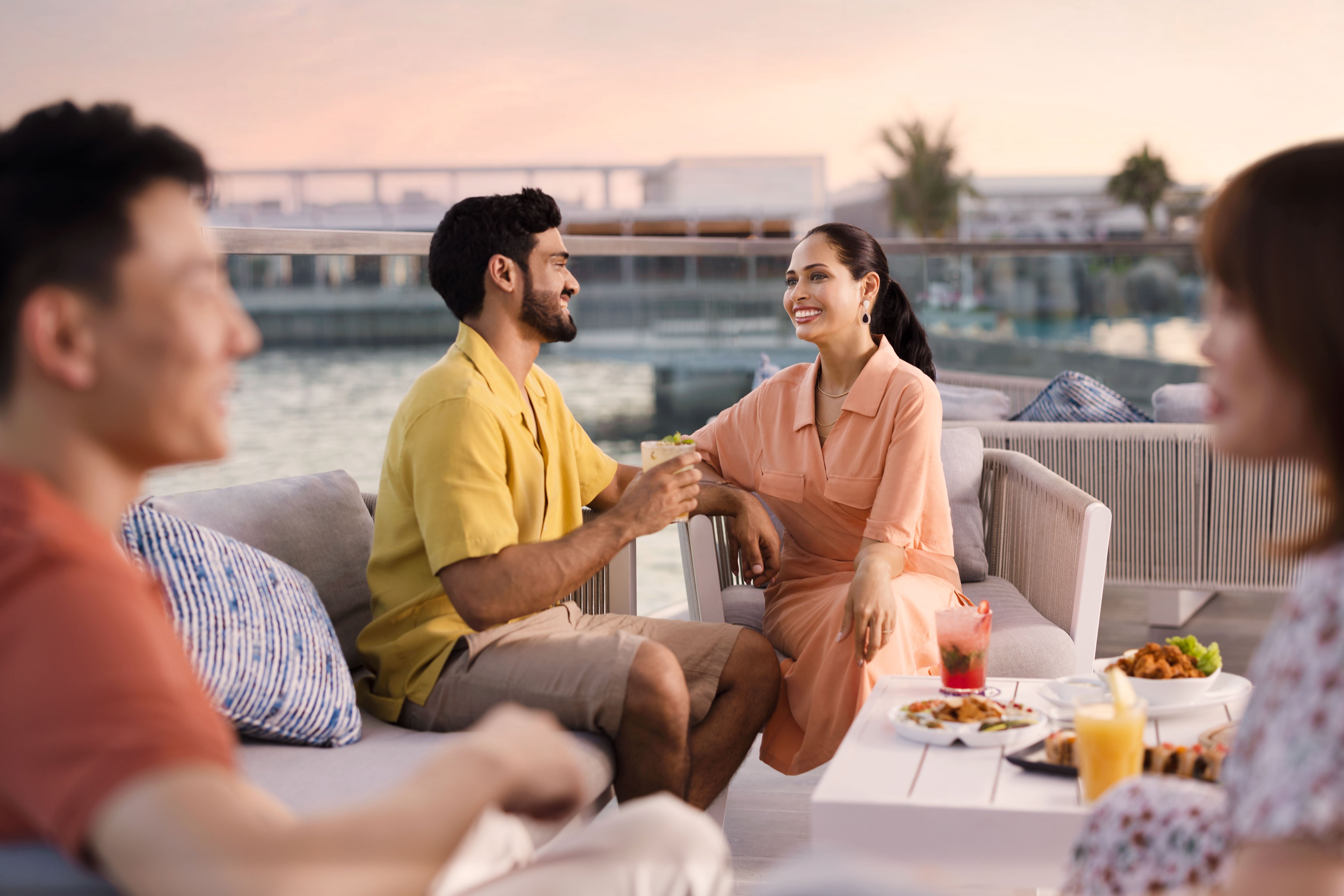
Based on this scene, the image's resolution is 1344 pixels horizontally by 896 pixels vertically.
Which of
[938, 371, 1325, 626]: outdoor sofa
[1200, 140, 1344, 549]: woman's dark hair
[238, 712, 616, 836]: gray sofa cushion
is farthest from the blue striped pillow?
[938, 371, 1325, 626]: outdoor sofa

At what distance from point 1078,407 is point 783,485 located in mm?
1490

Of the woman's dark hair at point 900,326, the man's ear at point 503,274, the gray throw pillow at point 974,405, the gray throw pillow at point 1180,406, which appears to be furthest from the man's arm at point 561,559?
the gray throw pillow at point 1180,406

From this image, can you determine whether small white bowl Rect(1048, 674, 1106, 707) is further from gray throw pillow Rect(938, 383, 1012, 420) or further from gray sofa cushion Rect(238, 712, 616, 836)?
gray throw pillow Rect(938, 383, 1012, 420)

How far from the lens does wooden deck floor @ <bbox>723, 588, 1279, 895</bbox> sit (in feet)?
7.72

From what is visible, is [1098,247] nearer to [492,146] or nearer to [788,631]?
[788,631]

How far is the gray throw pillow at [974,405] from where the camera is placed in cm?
377

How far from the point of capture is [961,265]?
5.89m

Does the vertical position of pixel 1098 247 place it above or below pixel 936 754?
above

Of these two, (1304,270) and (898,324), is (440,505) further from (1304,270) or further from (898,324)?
(898,324)

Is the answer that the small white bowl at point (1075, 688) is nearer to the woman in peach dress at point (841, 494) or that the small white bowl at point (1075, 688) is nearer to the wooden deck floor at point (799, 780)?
the woman in peach dress at point (841, 494)

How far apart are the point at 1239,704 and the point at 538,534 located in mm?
1206

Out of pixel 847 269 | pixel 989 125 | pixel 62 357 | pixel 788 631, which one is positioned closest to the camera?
pixel 62 357

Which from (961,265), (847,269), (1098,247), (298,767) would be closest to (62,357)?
(298,767)

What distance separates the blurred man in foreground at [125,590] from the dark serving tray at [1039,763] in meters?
0.85
